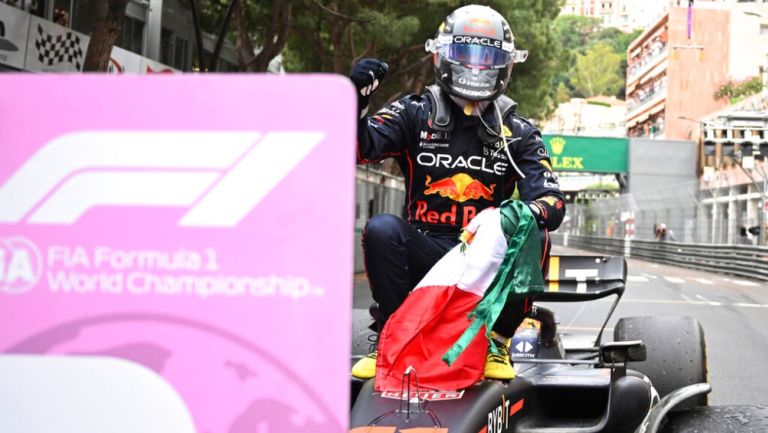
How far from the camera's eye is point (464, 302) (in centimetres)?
328

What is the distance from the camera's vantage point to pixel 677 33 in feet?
232

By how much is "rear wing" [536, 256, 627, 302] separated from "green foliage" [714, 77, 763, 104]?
57.7m

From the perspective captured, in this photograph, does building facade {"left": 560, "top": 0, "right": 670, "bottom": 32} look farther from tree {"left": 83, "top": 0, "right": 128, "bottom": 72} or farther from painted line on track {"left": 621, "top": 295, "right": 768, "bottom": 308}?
tree {"left": 83, "top": 0, "right": 128, "bottom": 72}

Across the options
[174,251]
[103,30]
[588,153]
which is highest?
[588,153]

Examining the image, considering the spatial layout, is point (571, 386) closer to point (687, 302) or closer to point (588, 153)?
point (687, 302)

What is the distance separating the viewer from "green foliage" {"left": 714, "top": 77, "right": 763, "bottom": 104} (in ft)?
199

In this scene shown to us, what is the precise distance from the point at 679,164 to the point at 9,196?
54.4m

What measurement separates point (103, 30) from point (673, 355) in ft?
39.0

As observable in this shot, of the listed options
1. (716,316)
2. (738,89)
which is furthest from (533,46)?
(738,89)

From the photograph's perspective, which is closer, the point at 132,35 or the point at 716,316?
the point at 716,316

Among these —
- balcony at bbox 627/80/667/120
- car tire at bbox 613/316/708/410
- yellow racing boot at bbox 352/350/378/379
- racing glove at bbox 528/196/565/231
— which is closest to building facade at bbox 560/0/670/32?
balcony at bbox 627/80/667/120

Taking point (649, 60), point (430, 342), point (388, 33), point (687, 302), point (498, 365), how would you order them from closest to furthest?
point (430, 342) → point (498, 365) → point (687, 302) → point (388, 33) → point (649, 60)

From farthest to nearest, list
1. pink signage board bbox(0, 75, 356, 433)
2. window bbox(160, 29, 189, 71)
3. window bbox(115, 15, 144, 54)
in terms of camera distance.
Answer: window bbox(160, 29, 189, 71) → window bbox(115, 15, 144, 54) → pink signage board bbox(0, 75, 356, 433)

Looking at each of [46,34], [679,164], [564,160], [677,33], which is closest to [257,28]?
Answer: [46,34]
